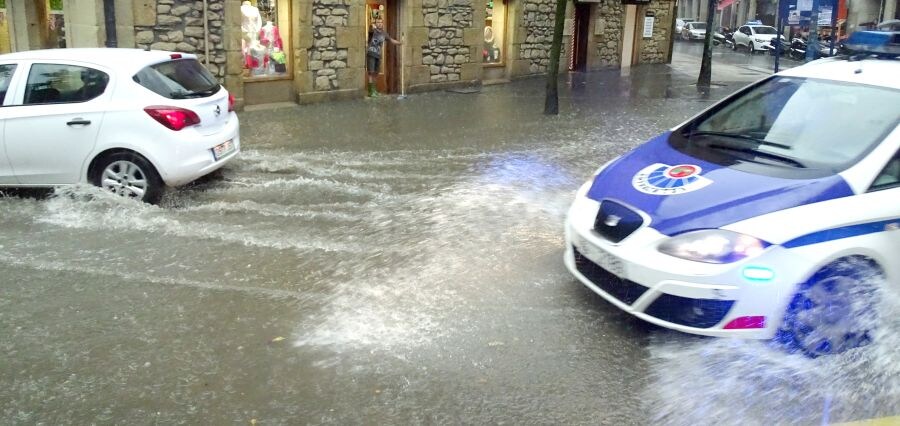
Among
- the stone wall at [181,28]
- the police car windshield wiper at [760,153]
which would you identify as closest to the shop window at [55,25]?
the stone wall at [181,28]

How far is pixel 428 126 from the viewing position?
1283cm

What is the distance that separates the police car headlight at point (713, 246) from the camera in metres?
4.09

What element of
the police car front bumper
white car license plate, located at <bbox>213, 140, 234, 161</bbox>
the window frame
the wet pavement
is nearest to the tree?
the window frame

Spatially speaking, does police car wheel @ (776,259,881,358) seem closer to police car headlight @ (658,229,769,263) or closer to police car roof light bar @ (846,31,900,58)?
police car headlight @ (658,229,769,263)

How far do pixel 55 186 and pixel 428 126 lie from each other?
21.6ft

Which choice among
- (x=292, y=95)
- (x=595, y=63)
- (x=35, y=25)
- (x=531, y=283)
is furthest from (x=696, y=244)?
(x=595, y=63)

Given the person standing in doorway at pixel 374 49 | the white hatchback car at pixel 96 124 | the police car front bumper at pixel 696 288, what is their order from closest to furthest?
the police car front bumper at pixel 696 288 → the white hatchback car at pixel 96 124 → the person standing in doorway at pixel 374 49

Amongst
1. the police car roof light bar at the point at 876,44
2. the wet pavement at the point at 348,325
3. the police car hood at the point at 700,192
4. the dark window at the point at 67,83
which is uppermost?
the police car roof light bar at the point at 876,44

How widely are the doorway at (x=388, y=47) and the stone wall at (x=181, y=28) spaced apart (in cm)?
384

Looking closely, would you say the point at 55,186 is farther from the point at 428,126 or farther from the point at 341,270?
the point at 428,126

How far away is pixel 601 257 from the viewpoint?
15.2 ft

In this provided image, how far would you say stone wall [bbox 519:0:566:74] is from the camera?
69.7ft

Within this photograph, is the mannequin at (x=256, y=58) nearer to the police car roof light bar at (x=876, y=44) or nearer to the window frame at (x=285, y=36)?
the window frame at (x=285, y=36)

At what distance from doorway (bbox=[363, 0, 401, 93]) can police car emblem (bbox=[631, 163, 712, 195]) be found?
12.3 meters
